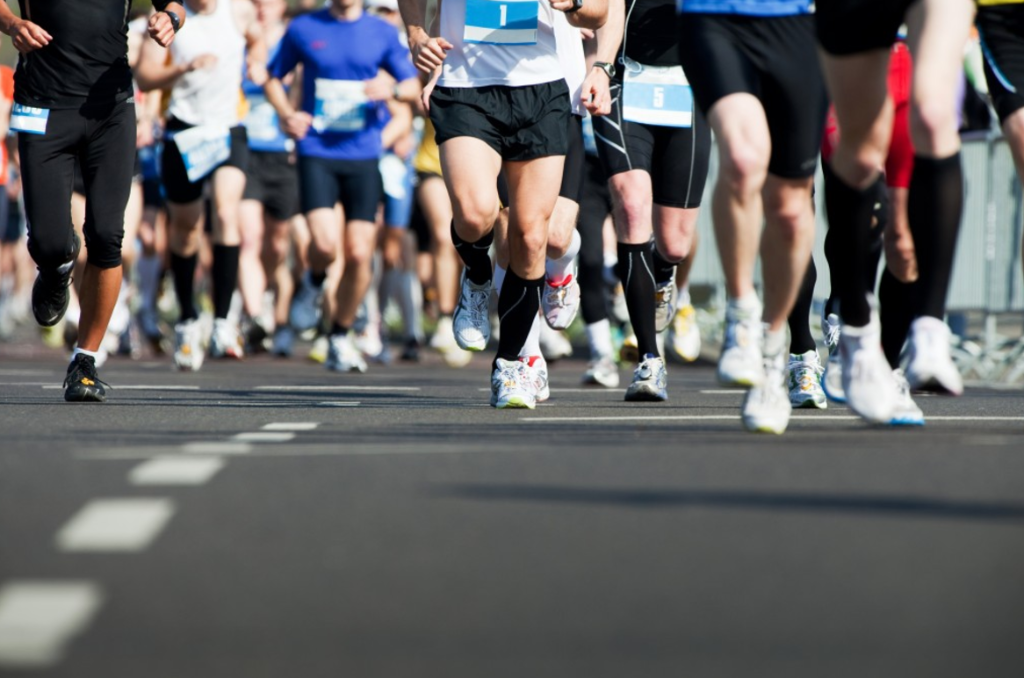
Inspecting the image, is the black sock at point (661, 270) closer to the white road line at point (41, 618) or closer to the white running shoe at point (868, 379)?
the white running shoe at point (868, 379)

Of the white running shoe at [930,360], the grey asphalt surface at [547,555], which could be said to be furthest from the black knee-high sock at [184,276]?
the white running shoe at [930,360]

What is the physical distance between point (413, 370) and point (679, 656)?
11.0 meters

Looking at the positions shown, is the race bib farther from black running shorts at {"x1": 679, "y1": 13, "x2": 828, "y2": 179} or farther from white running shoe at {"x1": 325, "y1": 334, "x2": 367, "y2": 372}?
black running shorts at {"x1": 679, "y1": 13, "x2": 828, "y2": 179}

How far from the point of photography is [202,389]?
32.8 feet

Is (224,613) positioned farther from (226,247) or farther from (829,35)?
(226,247)

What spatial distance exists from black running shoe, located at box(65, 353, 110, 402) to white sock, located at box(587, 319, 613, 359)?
3.12 meters

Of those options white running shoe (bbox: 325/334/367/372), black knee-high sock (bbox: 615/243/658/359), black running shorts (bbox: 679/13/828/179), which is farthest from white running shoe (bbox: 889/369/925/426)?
white running shoe (bbox: 325/334/367/372)

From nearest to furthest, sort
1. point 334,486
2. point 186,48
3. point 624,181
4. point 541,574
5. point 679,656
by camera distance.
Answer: point 679,656, point 541,574, point 334,486, point 624,181, point 186,48

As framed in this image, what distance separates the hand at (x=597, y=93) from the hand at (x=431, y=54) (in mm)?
664

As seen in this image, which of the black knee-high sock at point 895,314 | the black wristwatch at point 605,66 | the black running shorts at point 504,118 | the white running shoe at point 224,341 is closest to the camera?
the black knee-high sock at point 895,314

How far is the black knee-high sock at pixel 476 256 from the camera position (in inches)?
332

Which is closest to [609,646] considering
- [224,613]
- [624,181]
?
[224,613]

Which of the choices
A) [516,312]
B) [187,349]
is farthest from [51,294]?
[187,349]

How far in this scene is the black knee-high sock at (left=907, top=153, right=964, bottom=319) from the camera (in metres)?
6.16
